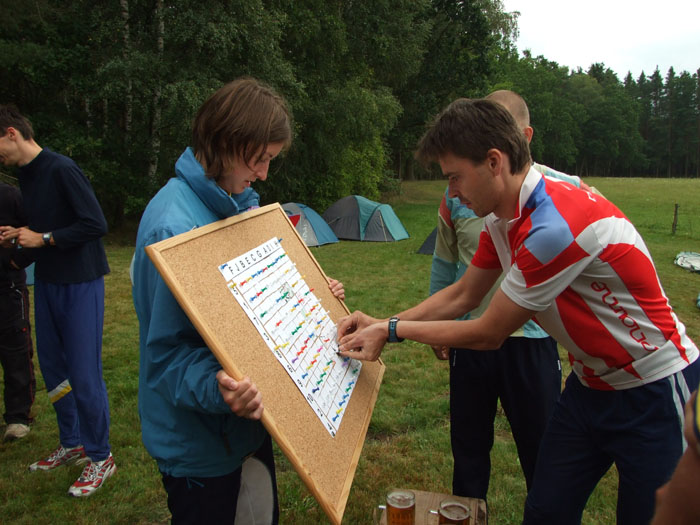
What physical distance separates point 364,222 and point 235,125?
45.5ft

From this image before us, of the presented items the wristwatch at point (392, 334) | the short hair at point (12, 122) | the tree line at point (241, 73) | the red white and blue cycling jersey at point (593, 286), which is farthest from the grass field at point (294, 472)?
the tree line at point (241, 73)

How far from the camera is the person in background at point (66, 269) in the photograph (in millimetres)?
3166

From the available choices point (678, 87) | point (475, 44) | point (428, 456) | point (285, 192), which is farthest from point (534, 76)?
point (428, 456)

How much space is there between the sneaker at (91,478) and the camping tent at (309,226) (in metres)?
10.2

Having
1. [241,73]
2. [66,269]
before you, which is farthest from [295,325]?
[241,73]

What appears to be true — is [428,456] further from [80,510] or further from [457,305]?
[80,510]

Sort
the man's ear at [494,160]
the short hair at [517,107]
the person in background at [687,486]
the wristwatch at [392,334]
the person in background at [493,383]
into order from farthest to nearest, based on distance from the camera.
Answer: the short hair at [517,107]
the person in background at [493,383]
the wristwatch at [392,334]
the man's ear at [494,160]
the person in background at [687,486]

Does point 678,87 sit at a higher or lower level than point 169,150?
higher

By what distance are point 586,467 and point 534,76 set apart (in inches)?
2462

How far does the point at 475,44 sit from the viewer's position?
26859 millimetres

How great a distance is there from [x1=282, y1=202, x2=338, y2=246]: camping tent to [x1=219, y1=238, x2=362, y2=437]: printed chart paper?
11.5 m

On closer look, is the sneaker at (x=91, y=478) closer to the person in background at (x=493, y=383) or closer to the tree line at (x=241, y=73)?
the person in background at (x=493, y=383)

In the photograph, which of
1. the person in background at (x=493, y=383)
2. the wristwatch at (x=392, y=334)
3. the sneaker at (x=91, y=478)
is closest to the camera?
the wristwatch at (x=392, y=334)

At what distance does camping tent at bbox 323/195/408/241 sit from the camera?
49.8 ft
